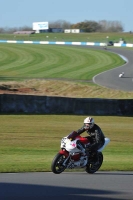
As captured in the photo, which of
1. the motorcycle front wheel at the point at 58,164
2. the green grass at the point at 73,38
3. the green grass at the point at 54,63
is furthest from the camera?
the green grass at the point at 73,38

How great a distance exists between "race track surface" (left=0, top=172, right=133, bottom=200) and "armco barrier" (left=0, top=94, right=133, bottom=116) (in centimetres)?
1184

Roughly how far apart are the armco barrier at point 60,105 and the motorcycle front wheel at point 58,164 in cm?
1218

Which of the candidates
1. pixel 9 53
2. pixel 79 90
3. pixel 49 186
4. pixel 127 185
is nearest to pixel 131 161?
pixel 127 185

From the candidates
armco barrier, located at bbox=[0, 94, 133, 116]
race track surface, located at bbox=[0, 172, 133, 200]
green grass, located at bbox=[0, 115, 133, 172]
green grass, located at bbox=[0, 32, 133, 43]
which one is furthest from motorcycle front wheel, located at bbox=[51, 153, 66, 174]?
green grass, located at bbox=[0, 32, 133, 43]

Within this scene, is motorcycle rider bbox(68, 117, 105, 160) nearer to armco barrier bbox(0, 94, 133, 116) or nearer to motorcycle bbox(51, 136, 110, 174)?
motorcycle bbox(51, 136, 110, 174)

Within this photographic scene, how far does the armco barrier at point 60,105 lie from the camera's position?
24922 mm

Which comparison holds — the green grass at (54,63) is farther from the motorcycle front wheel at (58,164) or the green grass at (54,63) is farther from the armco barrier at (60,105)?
the motorcycle front wheel at (58,164)

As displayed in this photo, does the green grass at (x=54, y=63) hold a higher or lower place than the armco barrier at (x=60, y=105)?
lower

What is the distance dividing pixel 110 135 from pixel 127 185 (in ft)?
31.8

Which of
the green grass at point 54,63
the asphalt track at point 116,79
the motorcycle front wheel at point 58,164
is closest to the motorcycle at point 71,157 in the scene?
the motorcycle front wheel at point 58,164

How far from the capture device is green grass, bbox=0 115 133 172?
1460cm

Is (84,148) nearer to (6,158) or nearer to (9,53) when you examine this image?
(6,158)

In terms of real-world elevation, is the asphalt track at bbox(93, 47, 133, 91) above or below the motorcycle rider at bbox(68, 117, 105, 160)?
below

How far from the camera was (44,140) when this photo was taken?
64.0 feet
